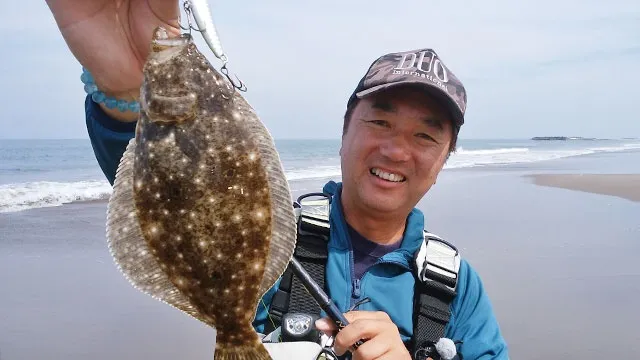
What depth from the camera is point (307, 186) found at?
18.5 metres

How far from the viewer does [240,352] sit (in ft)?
6.14

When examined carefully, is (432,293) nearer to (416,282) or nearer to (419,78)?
(416,282)

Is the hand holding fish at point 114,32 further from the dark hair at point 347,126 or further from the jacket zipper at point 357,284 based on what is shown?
the jacket zipper at point 357,284

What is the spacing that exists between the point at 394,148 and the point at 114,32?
1.77 meters

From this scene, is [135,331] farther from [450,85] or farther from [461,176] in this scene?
[461,176]

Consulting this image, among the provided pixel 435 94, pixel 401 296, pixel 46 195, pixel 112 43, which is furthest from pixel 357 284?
pixel 46 195

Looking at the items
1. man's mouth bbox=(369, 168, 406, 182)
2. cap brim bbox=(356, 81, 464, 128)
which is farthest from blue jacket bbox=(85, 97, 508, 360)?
cap brim bbox=(356, 81, 464, 128)

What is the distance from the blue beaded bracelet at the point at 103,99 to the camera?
95.0 inches

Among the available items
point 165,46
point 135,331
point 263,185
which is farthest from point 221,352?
point 135,331

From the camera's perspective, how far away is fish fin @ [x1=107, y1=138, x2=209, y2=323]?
1934mm

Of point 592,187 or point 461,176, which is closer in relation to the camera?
point 592,187

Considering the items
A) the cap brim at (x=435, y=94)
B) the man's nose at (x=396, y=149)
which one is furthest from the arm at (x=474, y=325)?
the cap brim at (x=435, y=94)

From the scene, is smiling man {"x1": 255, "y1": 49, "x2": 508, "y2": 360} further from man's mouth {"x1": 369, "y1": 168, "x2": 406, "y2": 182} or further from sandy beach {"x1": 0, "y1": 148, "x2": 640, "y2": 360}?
sandy beach {"x1": 0, "y1": 148, "x2": 640, "y2": 360}

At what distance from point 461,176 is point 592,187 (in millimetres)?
5442
